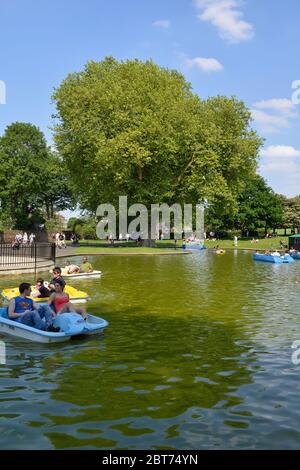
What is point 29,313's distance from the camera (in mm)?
12250

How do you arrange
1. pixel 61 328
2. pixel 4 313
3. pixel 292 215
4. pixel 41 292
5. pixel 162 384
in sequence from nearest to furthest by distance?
pixel 162 384, pixel 61 328, pixel 4 313, pixel 41 292, pixel 292 215

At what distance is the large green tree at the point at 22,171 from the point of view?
72938mm

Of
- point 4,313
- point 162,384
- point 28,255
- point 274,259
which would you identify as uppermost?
point 28,255

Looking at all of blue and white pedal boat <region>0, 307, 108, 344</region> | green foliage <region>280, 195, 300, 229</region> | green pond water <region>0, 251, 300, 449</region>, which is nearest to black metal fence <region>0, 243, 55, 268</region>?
green pond water <region>0, 251, 300, 449</region>

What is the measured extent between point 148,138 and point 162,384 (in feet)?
151

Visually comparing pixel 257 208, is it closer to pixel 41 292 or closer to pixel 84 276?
pixel 84 276

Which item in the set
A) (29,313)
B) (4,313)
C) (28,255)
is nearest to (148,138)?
(28,255)

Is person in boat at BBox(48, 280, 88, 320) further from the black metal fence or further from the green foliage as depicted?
the green foliage

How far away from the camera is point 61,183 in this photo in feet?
298

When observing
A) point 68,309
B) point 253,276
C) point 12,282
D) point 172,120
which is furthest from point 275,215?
point 68,309

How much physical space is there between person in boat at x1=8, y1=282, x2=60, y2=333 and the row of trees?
129ft

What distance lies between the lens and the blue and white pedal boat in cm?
1166
